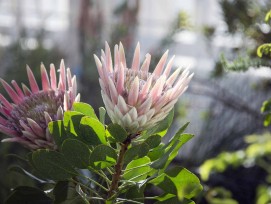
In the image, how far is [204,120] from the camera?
1.97 metres

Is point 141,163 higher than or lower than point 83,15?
higher

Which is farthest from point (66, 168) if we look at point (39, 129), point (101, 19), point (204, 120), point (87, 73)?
point (101, 19)

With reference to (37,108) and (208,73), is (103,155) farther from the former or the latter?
(208,73)

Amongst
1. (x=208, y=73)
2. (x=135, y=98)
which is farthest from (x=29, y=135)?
(x=208, y=73)

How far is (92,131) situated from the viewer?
55 cm

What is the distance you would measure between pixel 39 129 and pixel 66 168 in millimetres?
42

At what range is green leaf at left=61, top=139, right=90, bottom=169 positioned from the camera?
545 mm

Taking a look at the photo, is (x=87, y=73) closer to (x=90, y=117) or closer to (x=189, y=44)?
(x=189, y=44)

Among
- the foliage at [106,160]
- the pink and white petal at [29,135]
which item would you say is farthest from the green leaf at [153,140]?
the pink and white petal at [29,135]

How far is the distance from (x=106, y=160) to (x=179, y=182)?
0.23ft

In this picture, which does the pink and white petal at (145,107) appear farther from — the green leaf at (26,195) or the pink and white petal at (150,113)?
the green leaf at (26,195)

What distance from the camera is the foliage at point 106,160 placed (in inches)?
21.5

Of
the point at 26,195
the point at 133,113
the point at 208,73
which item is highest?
the point at 133,113

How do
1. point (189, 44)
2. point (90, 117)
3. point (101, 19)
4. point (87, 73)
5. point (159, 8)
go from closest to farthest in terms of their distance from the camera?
point (90, 117) → point (87, 73) → point (101, 19) → point (189, 44) → point (159, 8)
